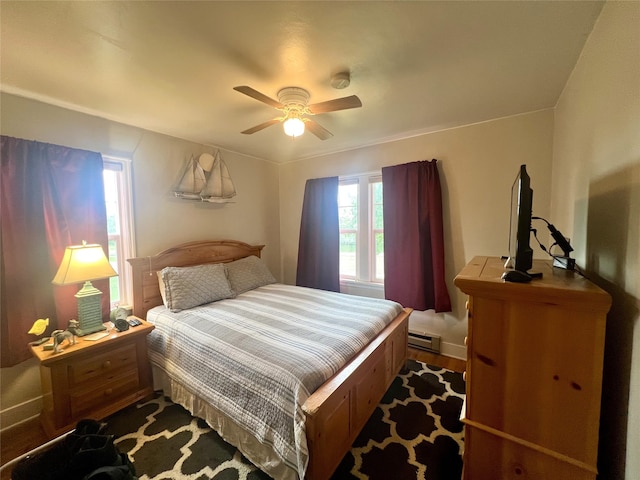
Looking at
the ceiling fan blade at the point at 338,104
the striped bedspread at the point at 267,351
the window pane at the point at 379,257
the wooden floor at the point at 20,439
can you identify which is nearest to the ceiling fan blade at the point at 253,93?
the ceiling fan blade at the point at 338,104

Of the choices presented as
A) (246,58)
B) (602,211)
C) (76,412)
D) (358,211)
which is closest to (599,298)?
(602,211)

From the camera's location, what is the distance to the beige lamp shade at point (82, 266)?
182 cm

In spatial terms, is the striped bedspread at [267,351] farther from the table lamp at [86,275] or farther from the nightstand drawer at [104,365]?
the table lamp at [86,275]

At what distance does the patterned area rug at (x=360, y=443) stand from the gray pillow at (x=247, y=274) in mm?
1208

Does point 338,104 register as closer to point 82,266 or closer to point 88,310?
point 82,266

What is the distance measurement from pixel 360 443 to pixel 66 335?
2.16 metres

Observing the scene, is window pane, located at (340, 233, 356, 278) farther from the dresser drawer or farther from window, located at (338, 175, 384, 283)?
the dresser drawer

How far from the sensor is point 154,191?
106 inches

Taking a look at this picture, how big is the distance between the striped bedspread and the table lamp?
430mm

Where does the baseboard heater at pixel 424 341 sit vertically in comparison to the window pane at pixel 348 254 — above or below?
below

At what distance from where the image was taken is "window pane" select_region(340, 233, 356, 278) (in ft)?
11.6

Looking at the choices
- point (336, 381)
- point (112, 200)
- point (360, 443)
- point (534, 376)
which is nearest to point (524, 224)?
point (534, 376)

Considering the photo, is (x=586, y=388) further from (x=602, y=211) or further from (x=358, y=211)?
(x=358, y=211)

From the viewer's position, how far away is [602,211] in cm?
115
